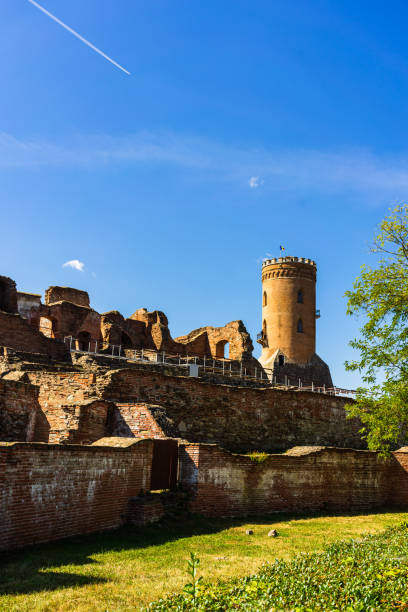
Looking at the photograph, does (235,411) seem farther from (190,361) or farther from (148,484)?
(190,361)

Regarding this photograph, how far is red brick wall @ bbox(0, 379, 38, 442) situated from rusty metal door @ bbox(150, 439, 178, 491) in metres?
3.51

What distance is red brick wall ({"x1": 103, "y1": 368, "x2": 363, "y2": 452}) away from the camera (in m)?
16.3

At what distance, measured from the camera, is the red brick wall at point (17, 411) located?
12.8 meters

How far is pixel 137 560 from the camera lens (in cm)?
809

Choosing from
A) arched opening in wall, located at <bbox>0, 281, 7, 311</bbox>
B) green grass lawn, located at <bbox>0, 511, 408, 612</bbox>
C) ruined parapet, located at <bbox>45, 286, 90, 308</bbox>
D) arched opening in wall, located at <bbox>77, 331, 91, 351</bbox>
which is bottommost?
green grass lawn, located at <bbox>0, 511, 408, 612</bbox>

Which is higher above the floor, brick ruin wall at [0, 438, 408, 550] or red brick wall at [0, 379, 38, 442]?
red brick wall at [0, 379, 38, 442]

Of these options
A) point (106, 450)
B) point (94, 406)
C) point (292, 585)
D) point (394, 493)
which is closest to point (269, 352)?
point (394, 493)

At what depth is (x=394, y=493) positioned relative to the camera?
17625mm

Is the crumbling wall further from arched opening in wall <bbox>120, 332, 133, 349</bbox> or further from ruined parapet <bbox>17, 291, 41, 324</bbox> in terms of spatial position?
arched opening in wall <bbox>120, 332, 133, 349</bbox>

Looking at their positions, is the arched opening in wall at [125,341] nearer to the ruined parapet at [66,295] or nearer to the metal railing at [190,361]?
the metal railing at [190,361]

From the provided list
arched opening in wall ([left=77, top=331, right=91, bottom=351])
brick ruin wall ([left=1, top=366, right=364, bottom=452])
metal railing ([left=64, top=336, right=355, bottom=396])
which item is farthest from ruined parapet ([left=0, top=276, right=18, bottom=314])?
brick ruin wall ([left=1, top=366, right=364, bottom=452])

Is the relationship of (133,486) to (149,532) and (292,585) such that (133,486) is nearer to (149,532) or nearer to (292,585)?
(149,532)

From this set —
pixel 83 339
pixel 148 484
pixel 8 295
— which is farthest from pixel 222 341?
pixel 148 484

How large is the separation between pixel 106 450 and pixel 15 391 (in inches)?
174
